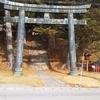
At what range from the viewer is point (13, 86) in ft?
35.7

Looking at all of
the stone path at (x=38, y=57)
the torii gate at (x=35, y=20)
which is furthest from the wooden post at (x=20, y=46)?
the stone path at (x=38, y=57)

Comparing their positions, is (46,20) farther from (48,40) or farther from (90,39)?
(48,40)

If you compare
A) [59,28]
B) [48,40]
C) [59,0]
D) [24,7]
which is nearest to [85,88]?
[24,7]

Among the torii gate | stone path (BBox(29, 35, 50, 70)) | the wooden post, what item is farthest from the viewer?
stone path (BBox(29, 35, 50, 70))

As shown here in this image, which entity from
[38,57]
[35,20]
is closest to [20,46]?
A: [35,20]

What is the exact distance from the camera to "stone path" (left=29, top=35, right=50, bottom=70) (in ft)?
63.8

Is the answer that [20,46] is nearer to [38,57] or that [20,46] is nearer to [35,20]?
[35,20]

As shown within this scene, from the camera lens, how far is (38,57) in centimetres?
2041

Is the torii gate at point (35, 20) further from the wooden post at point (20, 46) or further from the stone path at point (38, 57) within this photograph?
the stone path at point (38, 57)

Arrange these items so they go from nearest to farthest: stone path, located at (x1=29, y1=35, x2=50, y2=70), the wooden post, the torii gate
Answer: the wooden post < the torii gate < stone path, located at (x1=29, y1=35, x2=50, y2=70)

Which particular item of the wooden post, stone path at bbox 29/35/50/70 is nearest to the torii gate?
the wooden post

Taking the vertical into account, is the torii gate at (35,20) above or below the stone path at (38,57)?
above

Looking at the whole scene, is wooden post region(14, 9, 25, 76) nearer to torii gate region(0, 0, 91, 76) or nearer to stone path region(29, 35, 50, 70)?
torii gate region(0, 0, 91, 76)

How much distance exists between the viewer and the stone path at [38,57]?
1943cm
